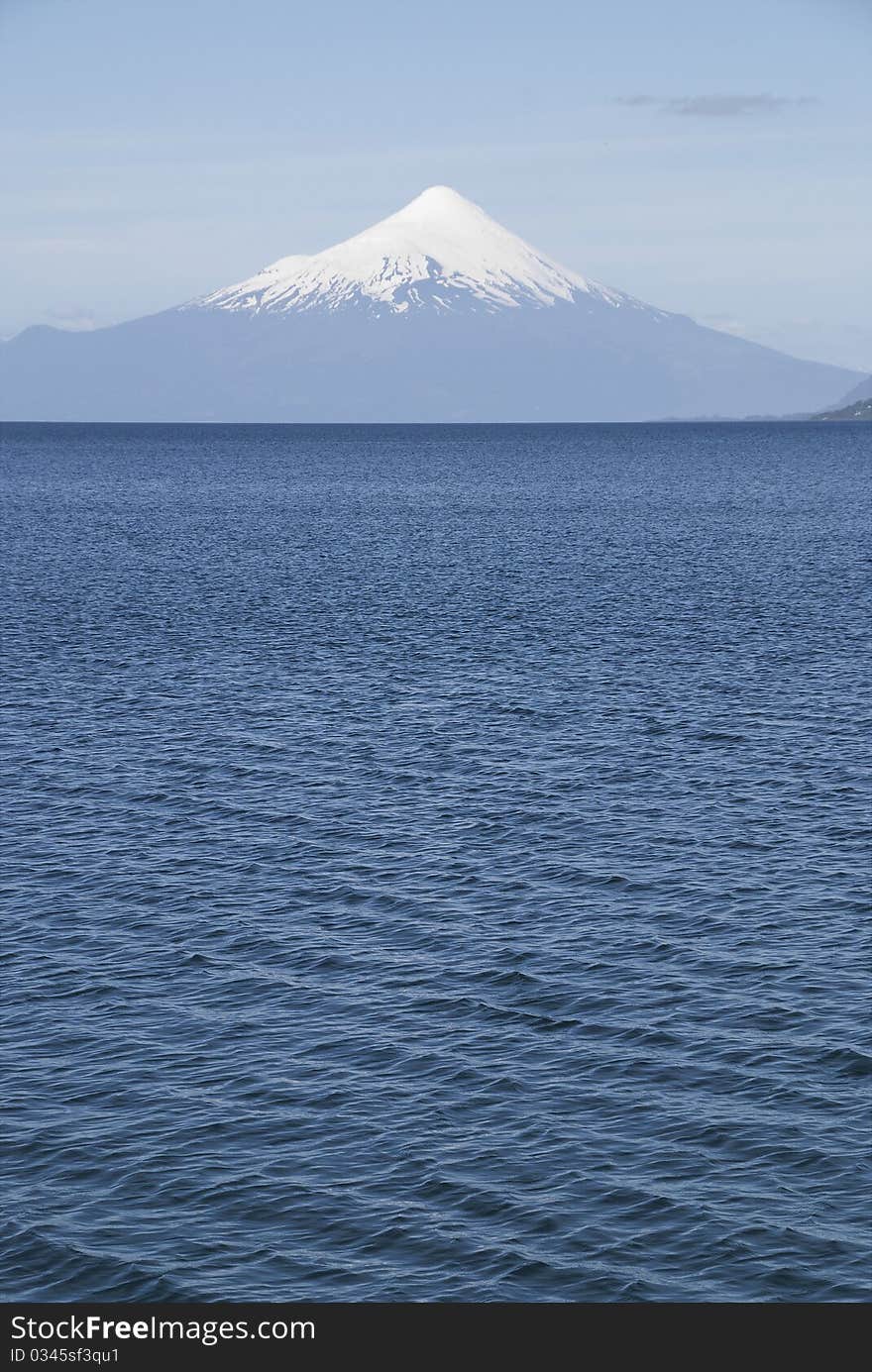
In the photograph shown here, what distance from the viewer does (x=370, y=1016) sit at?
38.9 m

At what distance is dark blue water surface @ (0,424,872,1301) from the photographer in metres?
29.5

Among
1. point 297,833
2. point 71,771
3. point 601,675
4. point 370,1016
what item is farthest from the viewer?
point 601,675

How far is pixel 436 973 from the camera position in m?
41.5

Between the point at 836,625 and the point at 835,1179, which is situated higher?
the point at 836,625

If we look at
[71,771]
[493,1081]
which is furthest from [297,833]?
[493,1081]

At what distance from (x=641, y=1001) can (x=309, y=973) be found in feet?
28.0

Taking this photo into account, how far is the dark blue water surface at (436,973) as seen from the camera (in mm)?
29453

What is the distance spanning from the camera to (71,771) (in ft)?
206
